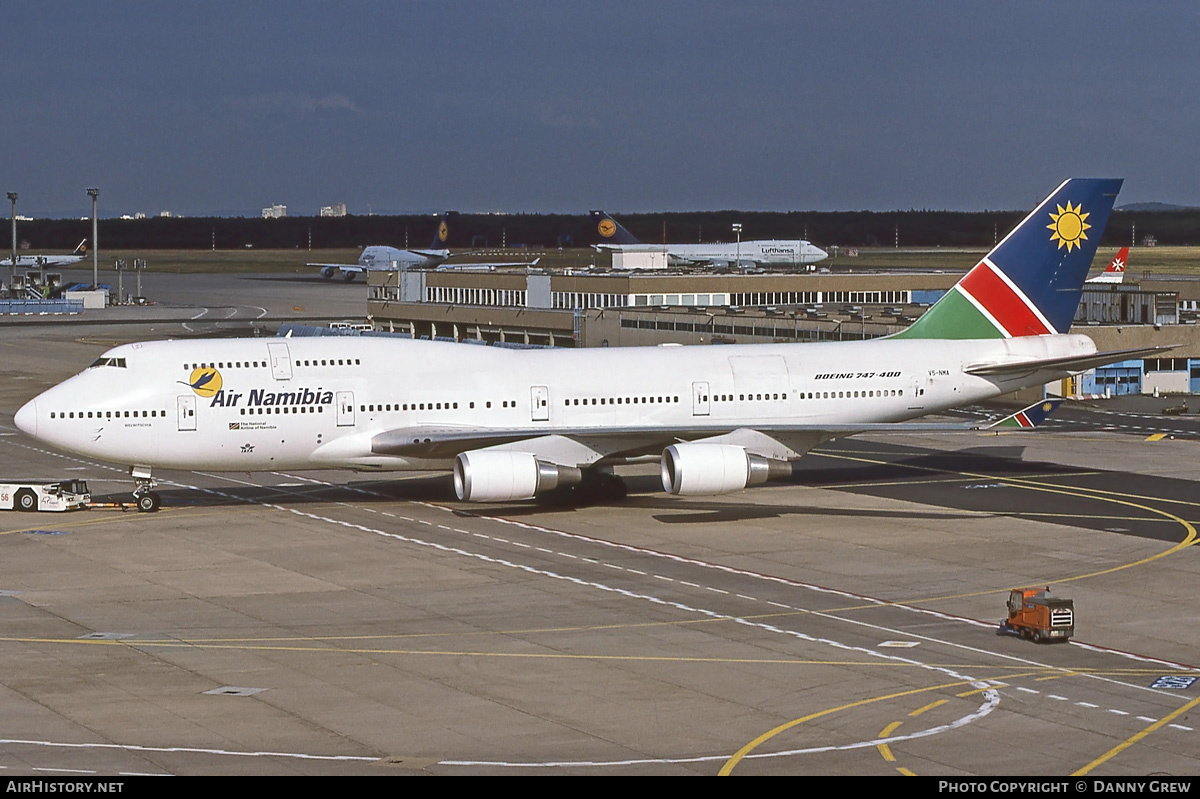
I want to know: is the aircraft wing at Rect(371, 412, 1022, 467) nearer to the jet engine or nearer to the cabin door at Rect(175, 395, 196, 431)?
the jet engine

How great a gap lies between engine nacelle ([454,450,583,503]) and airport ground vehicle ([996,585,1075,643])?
659 inches

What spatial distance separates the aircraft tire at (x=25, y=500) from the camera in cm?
4919

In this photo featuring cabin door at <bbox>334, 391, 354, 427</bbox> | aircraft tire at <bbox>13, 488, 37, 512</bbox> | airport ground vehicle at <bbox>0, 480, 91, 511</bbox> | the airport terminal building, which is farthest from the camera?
the airport terminal building

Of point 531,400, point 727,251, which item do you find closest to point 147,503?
point 531,400

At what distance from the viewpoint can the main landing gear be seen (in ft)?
158

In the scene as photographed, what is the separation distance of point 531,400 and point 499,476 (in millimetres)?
4694

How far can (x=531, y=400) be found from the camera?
4866 centimetres

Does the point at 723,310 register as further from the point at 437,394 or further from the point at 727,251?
the point at 727,251

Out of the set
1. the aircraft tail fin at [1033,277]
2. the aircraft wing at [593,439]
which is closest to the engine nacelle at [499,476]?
the aircraft wing at [593,439]

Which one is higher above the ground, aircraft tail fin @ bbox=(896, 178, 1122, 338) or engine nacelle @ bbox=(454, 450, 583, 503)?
aircraft tail fin @ bbox=(896, 178, 1122, 338)

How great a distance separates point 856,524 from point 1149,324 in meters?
42.4

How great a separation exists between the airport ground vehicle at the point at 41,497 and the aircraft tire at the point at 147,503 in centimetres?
209

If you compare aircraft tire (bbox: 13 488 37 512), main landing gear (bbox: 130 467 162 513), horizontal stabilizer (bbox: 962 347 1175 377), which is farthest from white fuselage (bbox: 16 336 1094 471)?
aircraft tire (bbox: 13 488 37 512)
